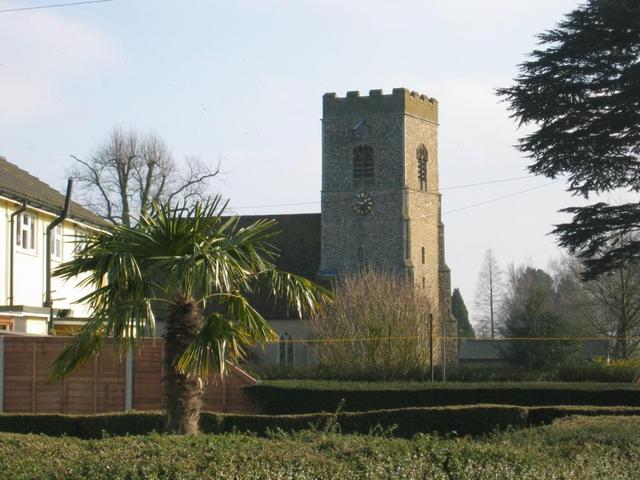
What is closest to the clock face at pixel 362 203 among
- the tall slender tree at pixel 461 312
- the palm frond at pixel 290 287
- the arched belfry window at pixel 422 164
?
the arched belfry window at pixel 422 164

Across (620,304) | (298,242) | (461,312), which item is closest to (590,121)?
(620,304)

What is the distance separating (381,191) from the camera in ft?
228

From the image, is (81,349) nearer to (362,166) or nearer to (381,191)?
(381,191)

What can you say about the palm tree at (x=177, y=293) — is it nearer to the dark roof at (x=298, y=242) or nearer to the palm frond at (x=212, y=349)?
the palm frond at (x=212, y=349)

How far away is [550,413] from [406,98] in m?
50.5

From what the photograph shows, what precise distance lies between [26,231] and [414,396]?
15.0 metres

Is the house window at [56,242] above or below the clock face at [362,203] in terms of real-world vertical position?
below

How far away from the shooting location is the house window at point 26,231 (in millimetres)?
34094

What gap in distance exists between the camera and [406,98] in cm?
7019

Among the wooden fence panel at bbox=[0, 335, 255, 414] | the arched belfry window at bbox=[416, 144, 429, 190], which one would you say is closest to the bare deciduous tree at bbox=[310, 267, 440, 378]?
the wooden fence panel at bbox=[0, 335, 255, 414]

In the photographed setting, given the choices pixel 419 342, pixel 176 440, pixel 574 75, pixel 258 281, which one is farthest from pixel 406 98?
pixel 176 440

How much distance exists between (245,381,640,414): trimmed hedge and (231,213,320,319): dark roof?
41.8 metres

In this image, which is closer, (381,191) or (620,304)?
(620,304)

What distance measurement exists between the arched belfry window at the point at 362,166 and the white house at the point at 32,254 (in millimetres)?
33054
